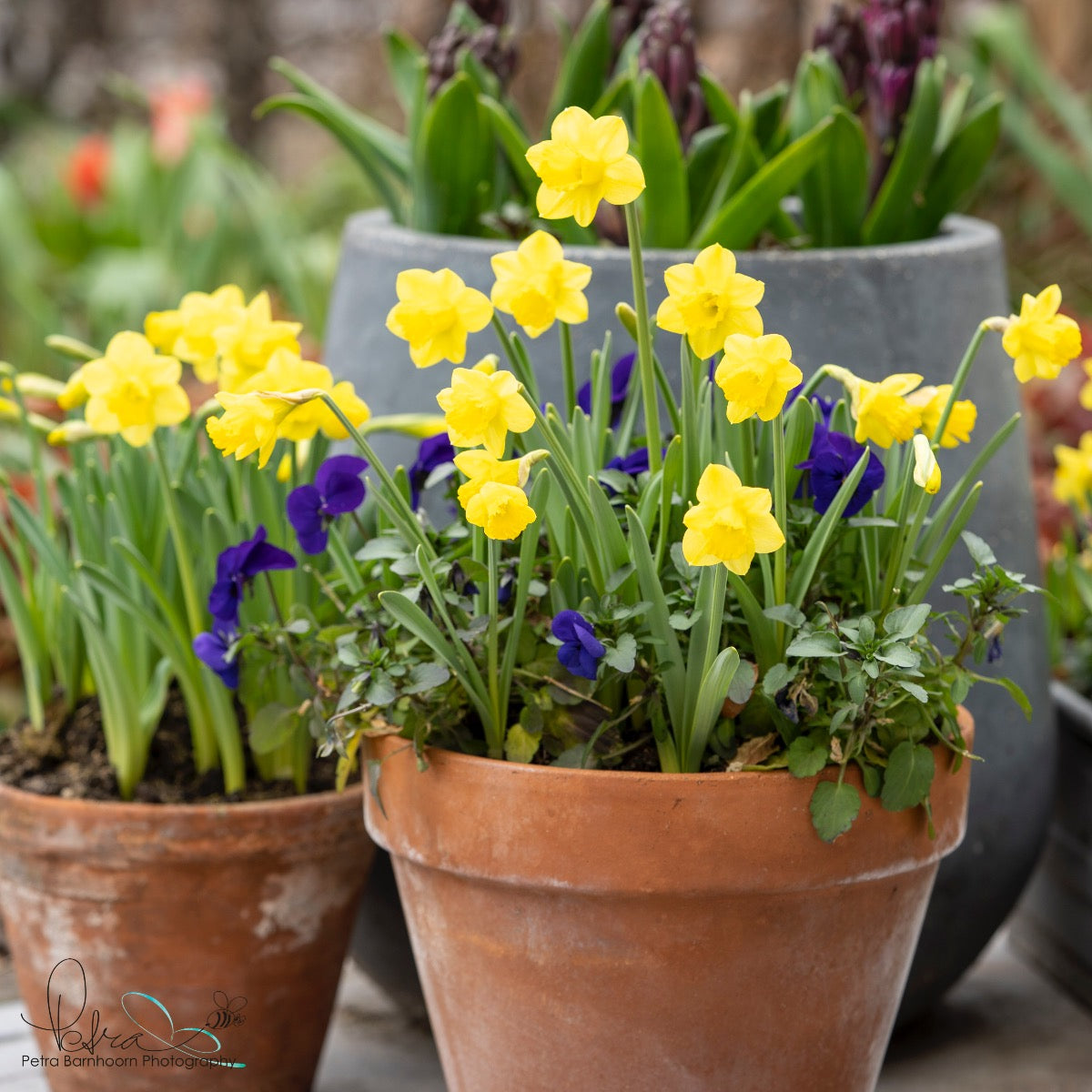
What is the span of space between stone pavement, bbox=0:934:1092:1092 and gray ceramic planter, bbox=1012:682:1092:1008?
0.11 ft

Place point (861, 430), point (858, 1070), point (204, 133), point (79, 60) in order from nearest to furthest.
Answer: point (861, 430) < point (858, 1070) < point (204, 133) < point (79, 60)

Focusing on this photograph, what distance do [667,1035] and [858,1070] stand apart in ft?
0.53

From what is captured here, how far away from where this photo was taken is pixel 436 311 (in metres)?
0.88

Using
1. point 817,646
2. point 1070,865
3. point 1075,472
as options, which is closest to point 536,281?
point 817,646

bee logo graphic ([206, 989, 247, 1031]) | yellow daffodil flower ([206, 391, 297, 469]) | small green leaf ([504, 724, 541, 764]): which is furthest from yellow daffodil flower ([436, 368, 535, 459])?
bee logo graphic ([206, 989, 247, 1031])

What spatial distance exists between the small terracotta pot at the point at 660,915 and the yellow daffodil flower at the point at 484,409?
0.23m

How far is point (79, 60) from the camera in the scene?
244 inches

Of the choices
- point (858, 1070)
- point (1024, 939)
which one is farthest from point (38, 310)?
point (858, 1070)

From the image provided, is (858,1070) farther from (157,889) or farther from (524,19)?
(524,19)

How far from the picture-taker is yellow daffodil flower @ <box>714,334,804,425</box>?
78 centimetres

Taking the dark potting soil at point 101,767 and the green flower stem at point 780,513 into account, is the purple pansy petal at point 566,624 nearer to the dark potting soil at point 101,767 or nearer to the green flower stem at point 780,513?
the green flower stem at point 780,513

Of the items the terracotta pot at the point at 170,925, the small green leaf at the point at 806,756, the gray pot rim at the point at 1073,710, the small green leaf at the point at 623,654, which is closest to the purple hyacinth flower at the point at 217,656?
the terracotta pot at the point at 170,925

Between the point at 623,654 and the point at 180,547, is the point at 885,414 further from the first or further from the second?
the point at 180,547

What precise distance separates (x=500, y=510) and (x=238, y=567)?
0.34m
